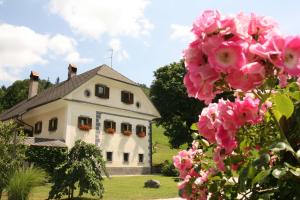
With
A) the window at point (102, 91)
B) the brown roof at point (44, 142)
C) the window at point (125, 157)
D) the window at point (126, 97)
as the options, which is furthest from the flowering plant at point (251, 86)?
the window at point (126, 97)

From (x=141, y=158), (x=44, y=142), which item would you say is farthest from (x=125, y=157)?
(x=44, y=142)

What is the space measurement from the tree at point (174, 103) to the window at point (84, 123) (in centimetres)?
1237

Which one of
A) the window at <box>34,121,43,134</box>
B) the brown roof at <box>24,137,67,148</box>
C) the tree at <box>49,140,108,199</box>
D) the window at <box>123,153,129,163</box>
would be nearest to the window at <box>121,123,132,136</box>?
the window at <box>123,153,129,163</box>

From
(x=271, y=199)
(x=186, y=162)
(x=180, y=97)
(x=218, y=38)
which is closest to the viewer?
(x=218, y=38)

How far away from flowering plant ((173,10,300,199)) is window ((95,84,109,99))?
3059 centimetres

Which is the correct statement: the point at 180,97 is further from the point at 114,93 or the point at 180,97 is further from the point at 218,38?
the point at 218,38

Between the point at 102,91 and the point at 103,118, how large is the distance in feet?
7.79

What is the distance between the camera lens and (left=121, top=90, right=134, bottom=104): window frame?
34594 mm

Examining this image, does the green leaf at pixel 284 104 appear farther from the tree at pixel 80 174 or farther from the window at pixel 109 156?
the window at pixel 109 156

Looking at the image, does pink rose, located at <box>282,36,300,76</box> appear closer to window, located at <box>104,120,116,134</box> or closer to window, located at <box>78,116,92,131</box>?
window, located at <box>78,116,92,131</box>

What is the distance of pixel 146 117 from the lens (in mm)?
36781

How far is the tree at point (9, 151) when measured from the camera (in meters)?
14.4

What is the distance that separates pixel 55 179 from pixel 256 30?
45.5 ft

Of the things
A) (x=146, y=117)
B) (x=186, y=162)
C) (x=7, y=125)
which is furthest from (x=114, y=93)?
(x=186, y=162)
